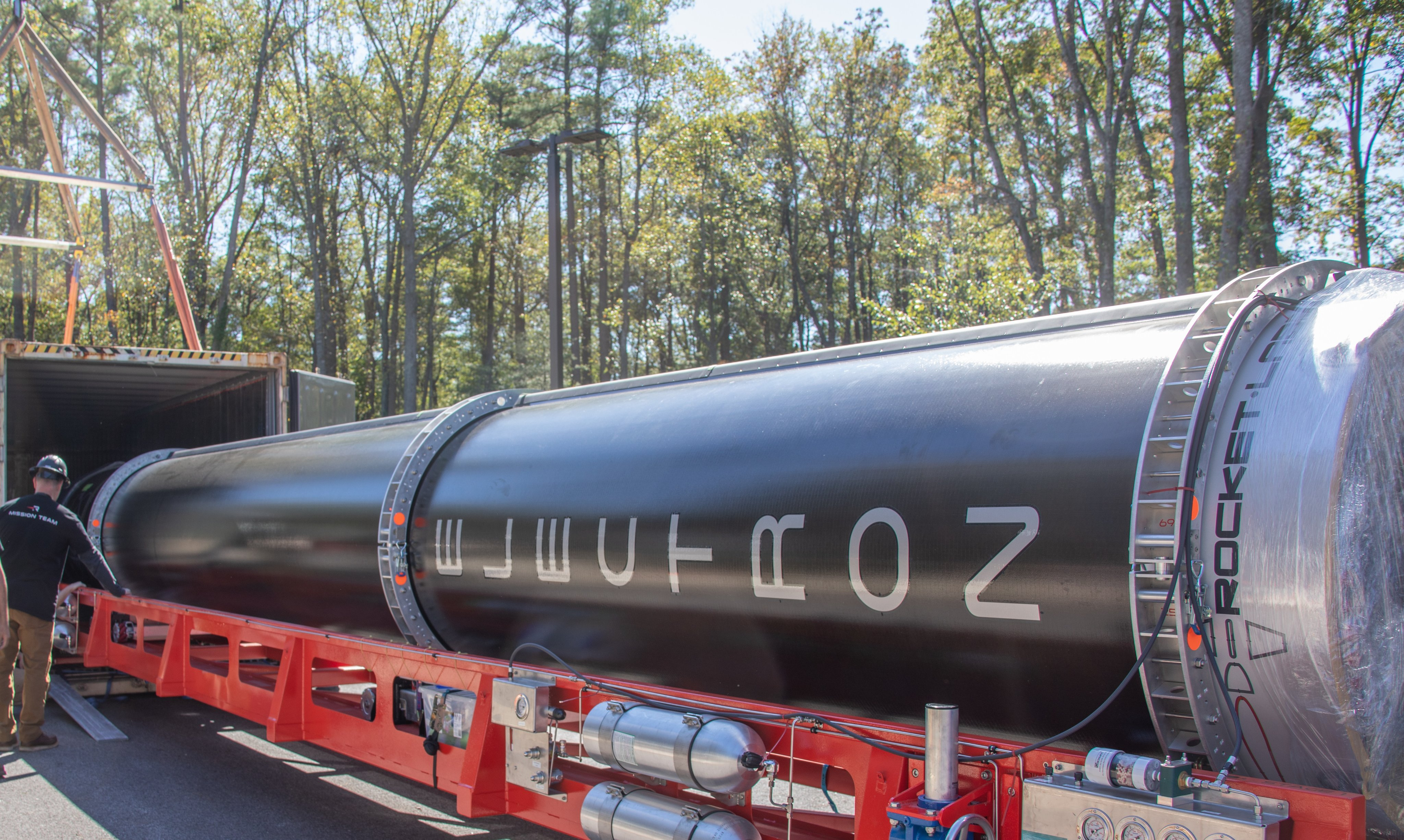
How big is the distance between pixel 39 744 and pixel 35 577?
1.28 m

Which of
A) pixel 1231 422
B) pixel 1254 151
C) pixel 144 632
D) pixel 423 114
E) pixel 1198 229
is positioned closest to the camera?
pixel 1231 422

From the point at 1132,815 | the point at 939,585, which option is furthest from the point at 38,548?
the point at 1132,815

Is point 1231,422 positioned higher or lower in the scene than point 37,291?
lower

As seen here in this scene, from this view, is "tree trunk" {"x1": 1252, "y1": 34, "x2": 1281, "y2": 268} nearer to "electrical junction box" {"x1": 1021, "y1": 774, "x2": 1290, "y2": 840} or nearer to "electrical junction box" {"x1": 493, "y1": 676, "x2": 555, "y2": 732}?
"electrical junction box" {"x1": 493, "y1": 676, "x2": 555, "y2": 732}

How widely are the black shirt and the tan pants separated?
10 cm

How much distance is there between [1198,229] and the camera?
30.1m

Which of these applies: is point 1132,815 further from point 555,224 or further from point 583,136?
point 583,136

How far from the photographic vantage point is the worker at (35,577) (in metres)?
7.91

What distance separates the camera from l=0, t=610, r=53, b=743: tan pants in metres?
7.89

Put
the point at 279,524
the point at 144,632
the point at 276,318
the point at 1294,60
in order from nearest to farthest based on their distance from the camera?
the point at 279,524 < the point at 144,632 < the point at 1294,60 < the point at 276,318

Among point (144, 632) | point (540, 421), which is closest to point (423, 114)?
point (144, 632)

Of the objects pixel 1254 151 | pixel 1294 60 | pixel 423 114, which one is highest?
pixel 423 114

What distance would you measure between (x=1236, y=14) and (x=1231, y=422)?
1655cm

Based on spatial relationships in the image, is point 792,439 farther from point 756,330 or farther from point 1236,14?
point 756,330
